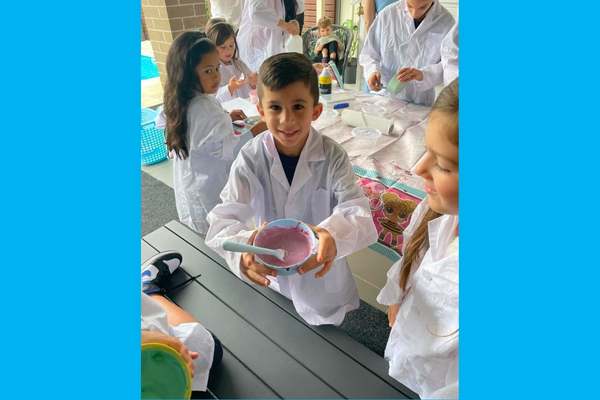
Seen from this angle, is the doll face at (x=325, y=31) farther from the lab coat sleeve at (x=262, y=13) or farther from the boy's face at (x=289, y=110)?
the boy's face at (x=289, y=110)

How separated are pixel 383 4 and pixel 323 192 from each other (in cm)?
103

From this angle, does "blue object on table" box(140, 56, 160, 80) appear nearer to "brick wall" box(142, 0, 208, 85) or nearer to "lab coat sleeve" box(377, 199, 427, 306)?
"brick wall" box(142, 0, 208, 85)

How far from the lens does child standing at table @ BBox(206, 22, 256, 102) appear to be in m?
1.36

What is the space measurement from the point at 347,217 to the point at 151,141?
5.31 ft

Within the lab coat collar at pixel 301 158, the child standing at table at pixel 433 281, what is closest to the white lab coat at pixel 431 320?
the child standing at table at pixel 433 281

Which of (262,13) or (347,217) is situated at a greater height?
(262,13)

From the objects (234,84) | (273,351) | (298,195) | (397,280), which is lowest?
(273,351)

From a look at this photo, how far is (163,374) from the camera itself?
441 mm

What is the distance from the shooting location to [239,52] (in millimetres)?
1656

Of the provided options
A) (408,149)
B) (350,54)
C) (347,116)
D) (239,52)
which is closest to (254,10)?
(239,52)

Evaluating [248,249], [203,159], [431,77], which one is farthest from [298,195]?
[431,77]

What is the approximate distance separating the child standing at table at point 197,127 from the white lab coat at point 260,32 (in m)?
0.51

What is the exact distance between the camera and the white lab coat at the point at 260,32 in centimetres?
150

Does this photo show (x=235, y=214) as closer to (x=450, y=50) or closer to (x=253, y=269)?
(x=253, y=269)
